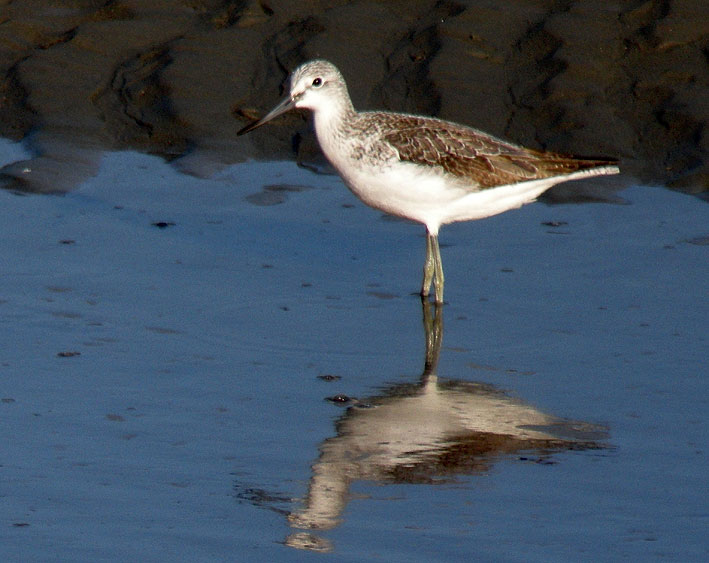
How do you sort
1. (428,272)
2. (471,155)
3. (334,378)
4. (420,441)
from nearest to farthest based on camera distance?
(420,441)
(334,378)
(428,272)
(471,155)

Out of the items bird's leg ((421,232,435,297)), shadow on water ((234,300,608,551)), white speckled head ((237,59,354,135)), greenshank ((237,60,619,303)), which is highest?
white speckled head ((237,59,354,135))

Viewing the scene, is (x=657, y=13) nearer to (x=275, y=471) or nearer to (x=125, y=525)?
(x=275, y=471)

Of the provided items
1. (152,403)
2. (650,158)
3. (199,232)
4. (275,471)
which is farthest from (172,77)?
(275,471)

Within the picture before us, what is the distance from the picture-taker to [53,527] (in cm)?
492

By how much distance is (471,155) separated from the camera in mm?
7879

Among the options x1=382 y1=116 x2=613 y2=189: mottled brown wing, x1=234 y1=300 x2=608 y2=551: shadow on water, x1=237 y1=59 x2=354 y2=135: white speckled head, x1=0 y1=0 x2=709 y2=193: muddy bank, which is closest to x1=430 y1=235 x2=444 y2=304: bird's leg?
x1=382 y1=116 x2=613 y2=189: mottled brown wing

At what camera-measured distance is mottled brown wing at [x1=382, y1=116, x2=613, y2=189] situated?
25.4ft

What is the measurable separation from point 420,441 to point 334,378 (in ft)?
2.84

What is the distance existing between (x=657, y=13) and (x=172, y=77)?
401cm

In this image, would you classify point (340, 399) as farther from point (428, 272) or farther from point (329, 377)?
point (428, 272)

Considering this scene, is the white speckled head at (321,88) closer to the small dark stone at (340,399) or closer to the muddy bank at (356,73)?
the muddy bank at (356,73)

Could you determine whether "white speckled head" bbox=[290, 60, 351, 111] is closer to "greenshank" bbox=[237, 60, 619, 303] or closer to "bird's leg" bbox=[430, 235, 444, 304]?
"greenshank" bbox=[237, 60, 619, 303]

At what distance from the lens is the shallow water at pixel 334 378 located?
4973mm

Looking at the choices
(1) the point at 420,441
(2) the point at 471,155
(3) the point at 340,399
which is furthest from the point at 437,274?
(1) the point at 420,441
